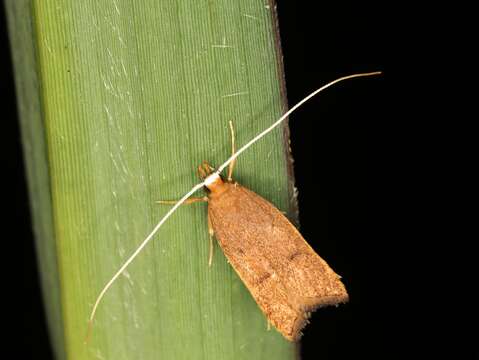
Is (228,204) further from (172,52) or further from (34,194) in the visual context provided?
(34,194)

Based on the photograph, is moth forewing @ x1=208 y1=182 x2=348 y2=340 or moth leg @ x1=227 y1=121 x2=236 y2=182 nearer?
moth leg @ x1=227 y1=121 x2=236 y2=182

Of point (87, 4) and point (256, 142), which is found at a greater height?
point (87, 4)

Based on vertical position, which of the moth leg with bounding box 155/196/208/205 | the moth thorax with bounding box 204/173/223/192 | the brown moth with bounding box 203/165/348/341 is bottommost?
the brown moth with bounding box 203/165/348/341

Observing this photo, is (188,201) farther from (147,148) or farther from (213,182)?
(147,148)

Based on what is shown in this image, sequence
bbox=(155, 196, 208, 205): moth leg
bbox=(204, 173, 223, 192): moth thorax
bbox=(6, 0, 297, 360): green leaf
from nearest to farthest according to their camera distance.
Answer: bbox=(6, 0, 297, 360): green leaf → bbox=(155, 196, 208, 205): moth leg → bbox=(204, 173, 223, 192): moth thorax

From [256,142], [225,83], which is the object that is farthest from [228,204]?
[225,83]

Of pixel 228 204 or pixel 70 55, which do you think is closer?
pixel 70 55
